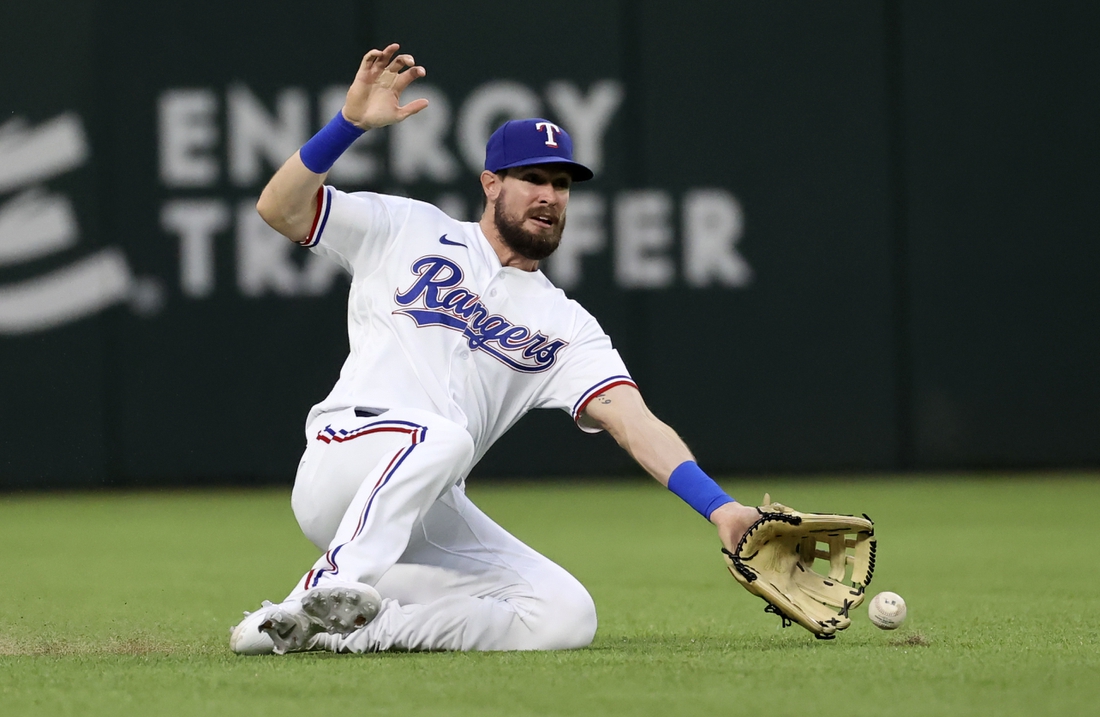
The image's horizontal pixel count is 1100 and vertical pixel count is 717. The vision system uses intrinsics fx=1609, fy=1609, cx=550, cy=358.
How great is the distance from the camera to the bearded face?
450 centimetres

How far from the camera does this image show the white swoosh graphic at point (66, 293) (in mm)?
10367

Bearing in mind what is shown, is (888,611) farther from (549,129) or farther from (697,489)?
(549,129)

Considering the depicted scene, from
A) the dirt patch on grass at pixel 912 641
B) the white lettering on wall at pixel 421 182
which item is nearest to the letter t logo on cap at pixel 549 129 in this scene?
the dirt patch on grass at pixel 912 641

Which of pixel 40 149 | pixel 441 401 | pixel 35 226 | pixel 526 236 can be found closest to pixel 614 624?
pixel 441 401

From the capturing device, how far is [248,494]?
10578 mm

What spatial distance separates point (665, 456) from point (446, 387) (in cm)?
61

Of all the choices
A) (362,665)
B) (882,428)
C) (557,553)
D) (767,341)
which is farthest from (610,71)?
(362,665)

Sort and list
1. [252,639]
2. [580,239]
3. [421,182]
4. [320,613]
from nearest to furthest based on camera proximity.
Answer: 1. [320,613]
2. [252,639]
3. [421,182]
4. [580,239]

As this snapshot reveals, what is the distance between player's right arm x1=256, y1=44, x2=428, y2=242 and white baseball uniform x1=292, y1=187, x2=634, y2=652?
0.33 feet

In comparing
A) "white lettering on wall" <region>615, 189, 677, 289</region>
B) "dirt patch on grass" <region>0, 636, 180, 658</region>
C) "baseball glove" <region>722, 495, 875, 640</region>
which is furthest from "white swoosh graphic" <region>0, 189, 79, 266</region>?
"baseball glove" <region>722, 495, 875, 640</region>

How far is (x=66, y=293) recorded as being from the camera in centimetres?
1046

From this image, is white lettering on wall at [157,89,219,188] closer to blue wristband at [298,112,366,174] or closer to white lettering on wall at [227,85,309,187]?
white lettering on wall at [227,85,309,187]

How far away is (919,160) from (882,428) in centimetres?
185

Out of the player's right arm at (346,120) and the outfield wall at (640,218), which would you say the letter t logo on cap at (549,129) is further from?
the outfield wall at (640,218)
